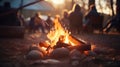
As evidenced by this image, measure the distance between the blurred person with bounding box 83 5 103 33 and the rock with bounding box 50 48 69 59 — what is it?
443 inches

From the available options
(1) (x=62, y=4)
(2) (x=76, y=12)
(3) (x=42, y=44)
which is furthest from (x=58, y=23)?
(1) (x=62, y=4)

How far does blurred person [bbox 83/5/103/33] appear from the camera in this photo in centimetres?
1983

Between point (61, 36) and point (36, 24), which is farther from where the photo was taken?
point (36, 24)

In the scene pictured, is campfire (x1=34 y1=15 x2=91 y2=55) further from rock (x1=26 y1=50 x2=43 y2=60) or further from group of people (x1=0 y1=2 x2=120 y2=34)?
group of people (x1=0 y1=2 x2=120 y2=34)

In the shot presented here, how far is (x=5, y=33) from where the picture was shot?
14531 millimetres

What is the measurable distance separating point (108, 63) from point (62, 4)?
71.3m

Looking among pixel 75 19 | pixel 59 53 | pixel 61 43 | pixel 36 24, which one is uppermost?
pixel 61 43

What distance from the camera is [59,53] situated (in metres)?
8.58

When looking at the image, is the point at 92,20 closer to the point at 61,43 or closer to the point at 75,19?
the point at 75,19

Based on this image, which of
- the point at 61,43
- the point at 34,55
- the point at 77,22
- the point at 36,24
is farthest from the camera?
the point at 36,24

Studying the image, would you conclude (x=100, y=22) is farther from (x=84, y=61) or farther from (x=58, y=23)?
(x=84, y=61)

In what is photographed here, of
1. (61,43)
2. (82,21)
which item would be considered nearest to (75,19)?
(82,21)

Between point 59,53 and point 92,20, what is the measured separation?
457 inches

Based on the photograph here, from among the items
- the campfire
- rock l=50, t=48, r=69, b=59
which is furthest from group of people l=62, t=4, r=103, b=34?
rock l=50, t=48, r=69, b=59
